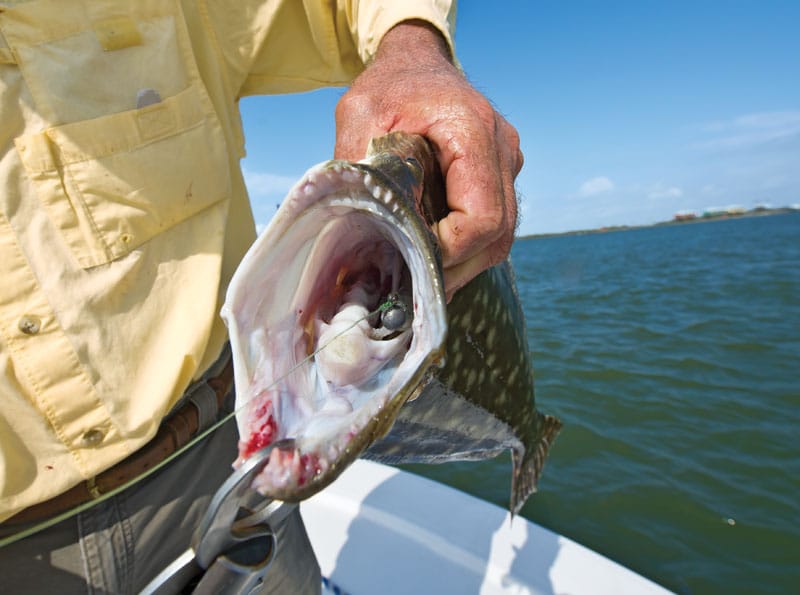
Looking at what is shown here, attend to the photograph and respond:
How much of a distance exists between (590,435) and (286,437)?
691 centimetres

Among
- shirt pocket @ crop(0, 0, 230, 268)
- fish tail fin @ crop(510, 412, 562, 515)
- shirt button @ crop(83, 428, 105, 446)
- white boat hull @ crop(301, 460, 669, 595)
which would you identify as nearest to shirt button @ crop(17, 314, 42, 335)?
shirt pocket @ crop(0, 0, 230, 268)

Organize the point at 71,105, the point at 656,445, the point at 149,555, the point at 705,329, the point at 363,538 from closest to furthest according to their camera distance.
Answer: the point at 71,105, the point at 149,555, the point at 363,538, the point at 656,445, the point at 705,329

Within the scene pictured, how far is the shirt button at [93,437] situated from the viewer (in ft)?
4.76

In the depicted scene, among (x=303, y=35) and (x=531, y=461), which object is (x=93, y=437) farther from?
(x=531, y=461)

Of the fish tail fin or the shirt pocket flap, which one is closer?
the shirt pocket flap

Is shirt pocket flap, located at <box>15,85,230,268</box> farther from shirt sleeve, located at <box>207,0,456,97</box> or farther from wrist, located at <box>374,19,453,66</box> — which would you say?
wrist, located at <box>374,19,453,66</box>

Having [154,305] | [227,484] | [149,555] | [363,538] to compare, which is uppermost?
[154,305]

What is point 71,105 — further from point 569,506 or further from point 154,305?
point 569,506

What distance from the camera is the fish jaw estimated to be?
3.21 ft

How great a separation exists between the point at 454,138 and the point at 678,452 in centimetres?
670

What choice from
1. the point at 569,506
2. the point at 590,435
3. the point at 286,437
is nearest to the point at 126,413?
the point at 286,437

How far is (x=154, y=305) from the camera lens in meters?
1.60

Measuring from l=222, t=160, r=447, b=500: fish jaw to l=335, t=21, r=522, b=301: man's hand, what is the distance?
0.17 m

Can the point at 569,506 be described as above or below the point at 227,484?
below
